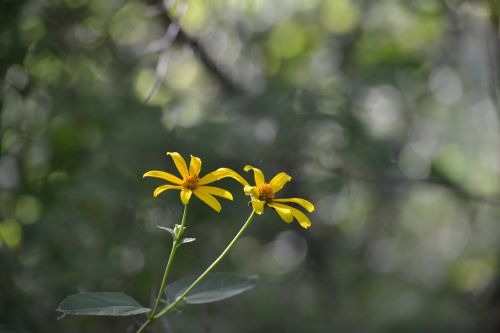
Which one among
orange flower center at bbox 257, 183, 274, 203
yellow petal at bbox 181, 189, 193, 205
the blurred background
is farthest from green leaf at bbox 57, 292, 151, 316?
the blurred background

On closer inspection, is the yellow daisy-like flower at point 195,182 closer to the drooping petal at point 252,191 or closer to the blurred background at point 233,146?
the drooping petal at point 252,191

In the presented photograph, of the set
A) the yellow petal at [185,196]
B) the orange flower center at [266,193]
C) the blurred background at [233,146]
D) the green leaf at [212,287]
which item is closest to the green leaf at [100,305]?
the green leaf at [212,287]

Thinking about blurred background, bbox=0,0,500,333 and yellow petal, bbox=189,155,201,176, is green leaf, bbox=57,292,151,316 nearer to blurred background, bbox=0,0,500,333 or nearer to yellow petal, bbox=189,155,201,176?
yellow petal, bbox=189,155,201,176

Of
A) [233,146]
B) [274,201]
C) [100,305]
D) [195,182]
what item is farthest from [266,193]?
[233,146]

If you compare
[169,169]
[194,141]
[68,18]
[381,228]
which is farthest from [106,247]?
[381,228]

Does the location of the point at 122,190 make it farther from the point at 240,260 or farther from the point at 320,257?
the point at 320,257
